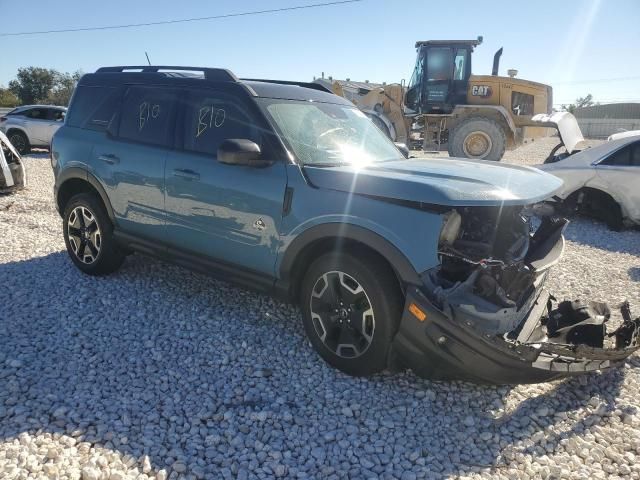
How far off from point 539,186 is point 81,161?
4.16 metres

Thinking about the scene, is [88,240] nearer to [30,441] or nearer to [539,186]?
[30,441]

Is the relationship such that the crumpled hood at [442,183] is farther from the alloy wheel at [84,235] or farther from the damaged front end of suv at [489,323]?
the alloy wheel at [84,235]

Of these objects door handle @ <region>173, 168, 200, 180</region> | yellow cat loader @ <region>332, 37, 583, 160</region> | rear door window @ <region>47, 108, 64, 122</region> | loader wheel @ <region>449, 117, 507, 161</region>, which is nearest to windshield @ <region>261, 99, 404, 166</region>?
door handle @ <region>173, 168, 200, 180</region>

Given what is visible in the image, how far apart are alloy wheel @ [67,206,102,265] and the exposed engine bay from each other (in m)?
3.49

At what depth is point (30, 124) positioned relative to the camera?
14664mm

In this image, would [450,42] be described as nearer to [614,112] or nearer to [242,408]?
[242,408]

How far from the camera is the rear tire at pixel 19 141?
14.7 metres

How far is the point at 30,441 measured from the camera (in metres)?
2.49

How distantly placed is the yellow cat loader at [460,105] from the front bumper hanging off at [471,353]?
36.4ft

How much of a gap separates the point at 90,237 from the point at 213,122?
77.8 inches

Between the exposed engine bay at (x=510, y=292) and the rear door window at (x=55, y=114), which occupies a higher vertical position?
the rear door window at (x=55, y=114)

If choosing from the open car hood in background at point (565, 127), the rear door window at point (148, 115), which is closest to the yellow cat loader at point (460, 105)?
the open car hood in background at point (565, 127)

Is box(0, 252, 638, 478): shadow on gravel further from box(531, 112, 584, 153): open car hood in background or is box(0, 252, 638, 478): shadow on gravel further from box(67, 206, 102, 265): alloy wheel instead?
box(531, 112, 584, 153): open car hood in background

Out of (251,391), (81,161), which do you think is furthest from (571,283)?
(81,161)
